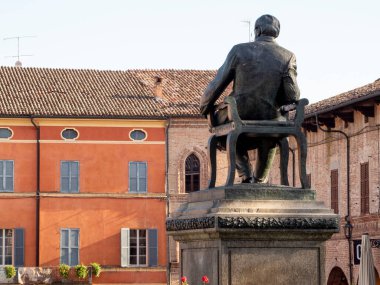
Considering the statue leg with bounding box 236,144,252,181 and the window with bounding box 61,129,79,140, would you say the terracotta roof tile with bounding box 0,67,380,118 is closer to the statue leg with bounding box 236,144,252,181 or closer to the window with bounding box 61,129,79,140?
the window with bounding box 61,129,79,140

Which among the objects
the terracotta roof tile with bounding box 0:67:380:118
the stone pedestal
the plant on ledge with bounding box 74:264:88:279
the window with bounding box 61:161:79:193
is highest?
the terracotta roof tile with bounding box 0:67:380:118

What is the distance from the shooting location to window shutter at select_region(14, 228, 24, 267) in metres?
56.5

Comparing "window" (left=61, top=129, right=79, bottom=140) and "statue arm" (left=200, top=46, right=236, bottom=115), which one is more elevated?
"window" (left=61, top=129, right=79, bottom=140)

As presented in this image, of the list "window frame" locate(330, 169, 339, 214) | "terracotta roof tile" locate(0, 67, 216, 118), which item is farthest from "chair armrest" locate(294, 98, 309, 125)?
"terracotta roof tile" locate(0, 67, 216, 118)

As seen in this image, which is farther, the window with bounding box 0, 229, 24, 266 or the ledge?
the ledge

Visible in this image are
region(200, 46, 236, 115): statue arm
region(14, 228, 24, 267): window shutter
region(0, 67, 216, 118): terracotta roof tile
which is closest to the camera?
region(200, 46, 236, 115): statue arm

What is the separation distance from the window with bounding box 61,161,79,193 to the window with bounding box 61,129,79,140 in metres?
1.17

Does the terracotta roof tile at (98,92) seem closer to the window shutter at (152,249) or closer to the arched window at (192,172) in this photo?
the arched window at (192,172)

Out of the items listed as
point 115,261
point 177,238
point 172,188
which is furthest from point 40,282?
point 177,238

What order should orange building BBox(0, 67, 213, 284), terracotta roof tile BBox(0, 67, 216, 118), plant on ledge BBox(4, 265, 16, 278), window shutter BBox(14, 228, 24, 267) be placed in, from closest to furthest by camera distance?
plant on ledge BBox(4, 265, 16, 278) < window shutter BBox(14, 228, 24, 267) < orange building BBox(0, 67, 213, 284) < terracotta roof tile BBox(0, 67, 216, 118)

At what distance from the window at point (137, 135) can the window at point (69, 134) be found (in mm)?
2372

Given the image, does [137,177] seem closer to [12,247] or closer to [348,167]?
[12,247]

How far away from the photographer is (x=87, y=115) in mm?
A: 57281

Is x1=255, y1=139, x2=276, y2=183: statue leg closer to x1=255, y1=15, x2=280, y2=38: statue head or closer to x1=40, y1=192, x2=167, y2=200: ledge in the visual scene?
x1=255, y1=15, x2=280, y2=38: statue head
